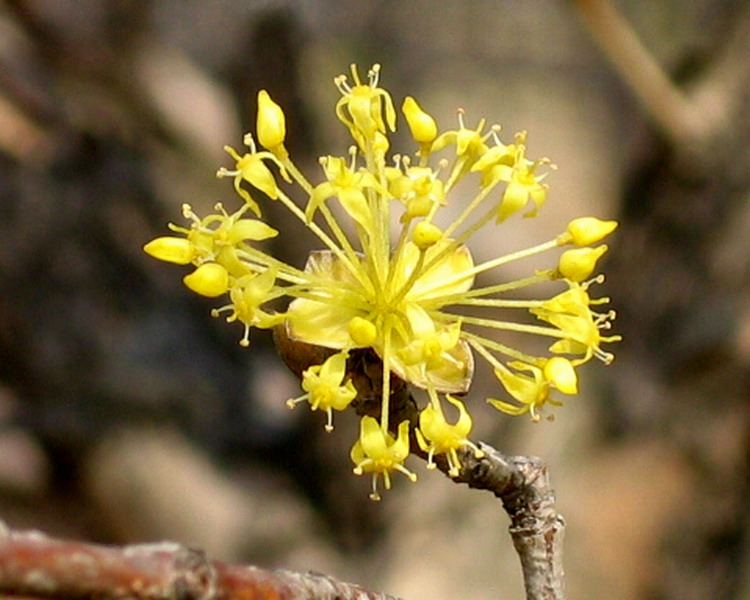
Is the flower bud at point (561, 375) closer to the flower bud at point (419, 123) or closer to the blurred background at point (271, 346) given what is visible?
the flower bud at point (419, 123)

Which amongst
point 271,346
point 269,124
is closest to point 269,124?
point 269,124

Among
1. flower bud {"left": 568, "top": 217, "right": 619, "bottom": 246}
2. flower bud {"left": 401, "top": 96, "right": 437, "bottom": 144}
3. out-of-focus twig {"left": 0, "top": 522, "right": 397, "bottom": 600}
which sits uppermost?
flower bud {"left": 401, "top": 96, "right": 437, "bottom": 144}

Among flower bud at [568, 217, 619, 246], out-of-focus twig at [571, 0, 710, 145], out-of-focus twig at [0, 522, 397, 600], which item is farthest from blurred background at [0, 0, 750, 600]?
out-of-focus twig at [0, 522, 397, 600]

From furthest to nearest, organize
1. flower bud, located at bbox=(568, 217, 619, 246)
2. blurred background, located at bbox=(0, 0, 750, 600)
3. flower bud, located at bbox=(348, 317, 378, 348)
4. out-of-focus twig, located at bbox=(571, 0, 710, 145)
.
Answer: blurred background, located at bbox=(0, 0, 750, 600), out-of-focus twig, located at bbox=(571, 0, 710, 145), flower bud, located at bbox=(568, 217, 619, 246), flower bud, located at bbox=(348, 317, 378, 348)

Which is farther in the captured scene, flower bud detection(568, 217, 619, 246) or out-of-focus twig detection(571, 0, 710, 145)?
out-of-focus twig detection(571, 0, 710, 145)

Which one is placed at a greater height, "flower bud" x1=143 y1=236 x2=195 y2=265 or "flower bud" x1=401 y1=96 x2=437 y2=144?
"flower bud" x1=401 y1=96 x2=437 y2=144

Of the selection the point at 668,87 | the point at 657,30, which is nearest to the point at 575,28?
the point at 657,30

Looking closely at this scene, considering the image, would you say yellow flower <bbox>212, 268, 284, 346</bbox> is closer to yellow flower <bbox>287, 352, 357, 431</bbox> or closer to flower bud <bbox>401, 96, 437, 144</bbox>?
yellow flower <bbox>287, 352, 357, 431</bbox>

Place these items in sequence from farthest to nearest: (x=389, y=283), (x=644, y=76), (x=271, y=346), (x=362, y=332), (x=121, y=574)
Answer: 1. (x=271, y=346)
2. (x=644, y=76)
3. (x=389, y=283)
4. (x=362, y=332)
5. (x=121, y=574)

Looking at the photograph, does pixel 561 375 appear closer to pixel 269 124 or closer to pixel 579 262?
pixel 579 262
